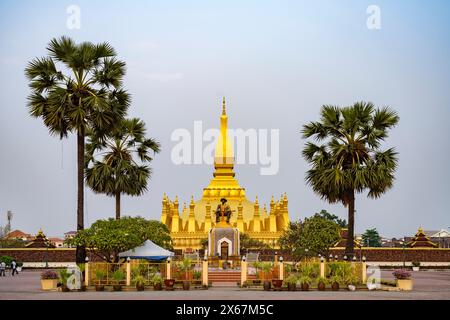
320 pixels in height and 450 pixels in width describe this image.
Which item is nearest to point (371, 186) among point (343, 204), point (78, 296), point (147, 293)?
point (343, 204)

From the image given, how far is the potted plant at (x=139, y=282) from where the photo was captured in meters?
43.2

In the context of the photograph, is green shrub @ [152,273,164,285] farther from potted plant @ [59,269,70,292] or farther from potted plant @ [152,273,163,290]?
potted plant @ [59,269,70,292]

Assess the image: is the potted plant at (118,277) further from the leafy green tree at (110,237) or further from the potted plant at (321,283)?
the potted plant at (321,283)

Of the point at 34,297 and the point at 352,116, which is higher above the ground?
the point at 352,116

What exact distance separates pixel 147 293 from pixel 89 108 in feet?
31.7

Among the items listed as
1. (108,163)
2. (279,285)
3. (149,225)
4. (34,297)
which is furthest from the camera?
(149,225)

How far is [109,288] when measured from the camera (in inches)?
1738

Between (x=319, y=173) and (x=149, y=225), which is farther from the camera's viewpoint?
(x=149, y=225)

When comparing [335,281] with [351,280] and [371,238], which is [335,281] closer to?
[351,280]

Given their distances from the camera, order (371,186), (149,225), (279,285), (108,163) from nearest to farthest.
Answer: (279,285)
(371,186)
(108,163)
(149,225)

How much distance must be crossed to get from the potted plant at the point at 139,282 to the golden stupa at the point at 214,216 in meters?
52.7

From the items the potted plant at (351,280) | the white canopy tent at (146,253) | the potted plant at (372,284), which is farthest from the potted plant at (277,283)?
the white canopy tent at (146,253)

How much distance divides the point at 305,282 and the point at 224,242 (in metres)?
30.6
